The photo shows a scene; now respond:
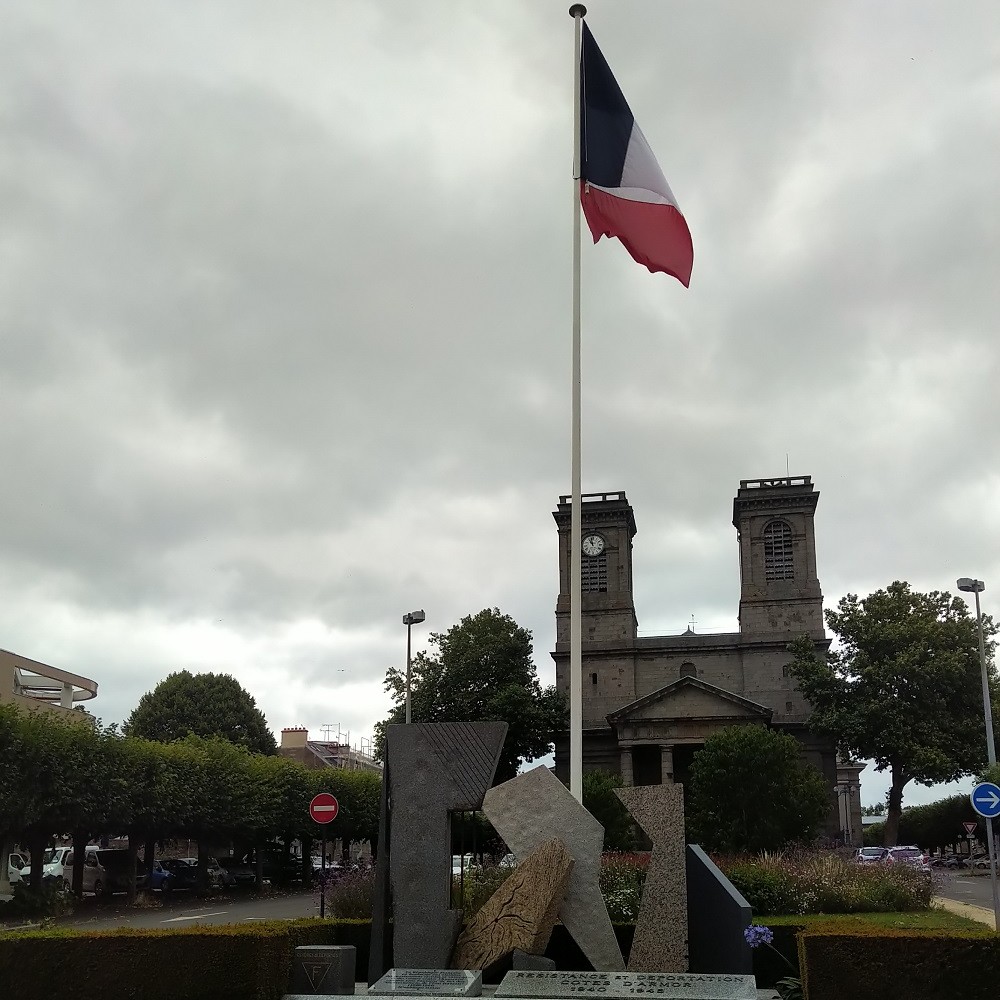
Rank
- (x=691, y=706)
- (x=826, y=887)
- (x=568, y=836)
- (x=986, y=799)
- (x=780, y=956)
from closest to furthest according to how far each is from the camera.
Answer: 1. (x=568, y=836)
2. (x=780, y=956)
3. (x=986, y=799)
4. (x=826, y=887)
5. (x=691, y=706)

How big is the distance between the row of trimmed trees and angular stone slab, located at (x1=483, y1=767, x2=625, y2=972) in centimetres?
2095

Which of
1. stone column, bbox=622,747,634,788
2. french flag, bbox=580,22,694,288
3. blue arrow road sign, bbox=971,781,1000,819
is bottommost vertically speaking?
blue arrow road sign, bbox=971,781,1000,819

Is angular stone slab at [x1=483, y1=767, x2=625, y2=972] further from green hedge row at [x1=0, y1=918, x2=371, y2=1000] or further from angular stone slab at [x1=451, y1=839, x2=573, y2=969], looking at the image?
green hedge row at [x1=0, y1=918, x2=371, y2=1000]

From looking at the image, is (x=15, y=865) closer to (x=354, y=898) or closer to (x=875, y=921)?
(x=354, y=898)

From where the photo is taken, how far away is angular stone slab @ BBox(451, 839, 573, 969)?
12.3m

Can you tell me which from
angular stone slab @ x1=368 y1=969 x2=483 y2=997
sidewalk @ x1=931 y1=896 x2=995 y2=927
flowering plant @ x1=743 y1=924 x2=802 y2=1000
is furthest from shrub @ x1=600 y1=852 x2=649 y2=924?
sidewalk @ x1=931 y1=896 x2=995 y2=927

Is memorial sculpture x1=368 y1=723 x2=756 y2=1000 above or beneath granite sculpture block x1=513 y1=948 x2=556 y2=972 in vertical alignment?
above

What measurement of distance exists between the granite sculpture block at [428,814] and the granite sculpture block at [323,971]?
63 centimetres

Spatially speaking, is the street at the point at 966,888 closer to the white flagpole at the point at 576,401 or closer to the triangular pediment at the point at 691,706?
the triangular pediment at the point at 691,706

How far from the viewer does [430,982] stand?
11.9 meters

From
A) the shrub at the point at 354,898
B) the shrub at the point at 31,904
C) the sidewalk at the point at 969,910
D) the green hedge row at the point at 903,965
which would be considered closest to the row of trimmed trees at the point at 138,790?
the shrub at the point at 31,904

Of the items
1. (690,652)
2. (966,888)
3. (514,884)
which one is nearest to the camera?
(514,884)

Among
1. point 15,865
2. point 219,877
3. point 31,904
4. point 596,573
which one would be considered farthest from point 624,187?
point 596,573

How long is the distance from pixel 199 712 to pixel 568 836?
5521 cm
